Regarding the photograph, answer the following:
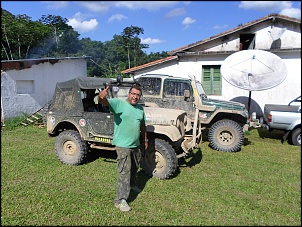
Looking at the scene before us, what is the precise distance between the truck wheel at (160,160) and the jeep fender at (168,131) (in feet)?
0.58

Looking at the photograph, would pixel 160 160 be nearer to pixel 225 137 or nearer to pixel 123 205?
pixel 123 205

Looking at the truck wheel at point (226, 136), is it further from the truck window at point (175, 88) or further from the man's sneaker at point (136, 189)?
the man's sneaker at point (136, 189)

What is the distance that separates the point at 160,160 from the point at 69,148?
6.64 ft

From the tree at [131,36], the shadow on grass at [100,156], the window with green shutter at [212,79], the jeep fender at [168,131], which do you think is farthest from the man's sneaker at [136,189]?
the window with green shutter at [212,79]

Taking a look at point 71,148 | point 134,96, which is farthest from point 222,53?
point 134,96

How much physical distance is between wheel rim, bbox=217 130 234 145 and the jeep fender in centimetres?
244

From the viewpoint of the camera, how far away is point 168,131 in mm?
4062

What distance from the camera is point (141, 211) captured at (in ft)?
10.5

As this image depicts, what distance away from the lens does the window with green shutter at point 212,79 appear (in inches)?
395

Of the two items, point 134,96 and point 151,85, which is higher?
point 151,85

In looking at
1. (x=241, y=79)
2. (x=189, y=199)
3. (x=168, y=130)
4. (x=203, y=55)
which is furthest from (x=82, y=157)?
(x=203, y=55)

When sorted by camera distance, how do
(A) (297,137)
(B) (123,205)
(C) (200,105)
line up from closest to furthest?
(A) (297,137)
(B) (123,205)
(C) (200,105)

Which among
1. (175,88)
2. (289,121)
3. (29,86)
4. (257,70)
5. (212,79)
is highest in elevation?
(212,79)

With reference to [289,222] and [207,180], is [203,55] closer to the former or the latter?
[207,180]
